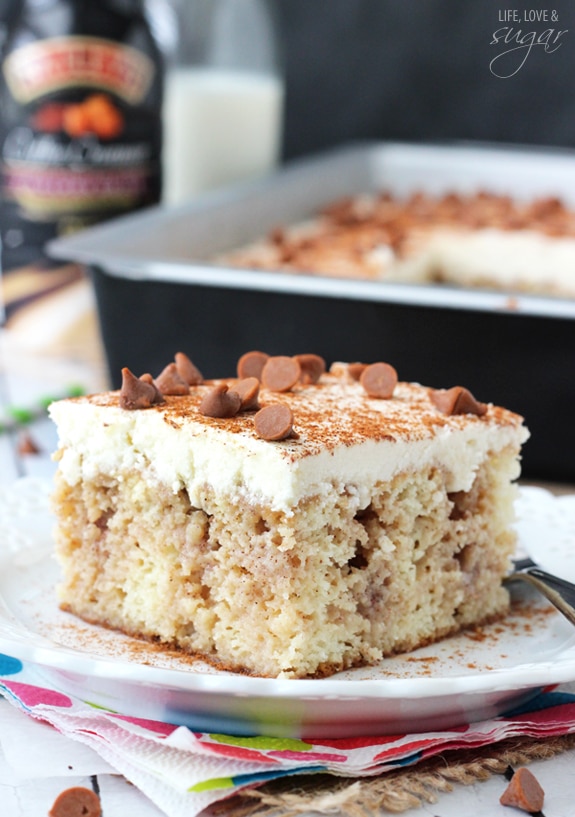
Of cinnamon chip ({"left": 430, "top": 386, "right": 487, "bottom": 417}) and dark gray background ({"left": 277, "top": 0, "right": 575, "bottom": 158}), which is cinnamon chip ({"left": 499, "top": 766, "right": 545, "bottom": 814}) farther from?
dark gray background ({"left": 277, "top": 0, "right": 575, "bottom": 158})

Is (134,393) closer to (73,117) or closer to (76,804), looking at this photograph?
(76,804)

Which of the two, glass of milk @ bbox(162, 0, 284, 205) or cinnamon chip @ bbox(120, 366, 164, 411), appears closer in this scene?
cinnamon chip @ bbox(120, 366, 164, 411)

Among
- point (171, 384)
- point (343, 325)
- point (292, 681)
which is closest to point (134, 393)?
point (171, 384)

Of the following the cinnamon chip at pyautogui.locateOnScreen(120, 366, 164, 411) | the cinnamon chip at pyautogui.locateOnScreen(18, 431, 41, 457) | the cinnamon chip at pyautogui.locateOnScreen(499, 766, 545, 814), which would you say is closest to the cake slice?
the cinnamon chip at pyautogui.locateOnScreen(120, 366, 164, 411)

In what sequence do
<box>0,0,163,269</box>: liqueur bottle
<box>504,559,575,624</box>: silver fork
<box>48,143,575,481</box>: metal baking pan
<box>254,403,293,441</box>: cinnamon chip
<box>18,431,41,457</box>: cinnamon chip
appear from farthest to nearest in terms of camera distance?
<box>0,0,163,269</box>: liqueur bottle
<box>18,431,41,457</box>: cinnamon chip
<box>48,143,575,481</box>: metal baking pan
<box>504,559,575,624</box>: silver fork
<box>254,403,293,441</box>: cinnamon chip

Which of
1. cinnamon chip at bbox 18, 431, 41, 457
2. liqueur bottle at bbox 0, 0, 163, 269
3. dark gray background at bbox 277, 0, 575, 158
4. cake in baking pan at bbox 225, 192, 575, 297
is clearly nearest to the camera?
cinnamon chip at bbox 18, 431, 41, 457

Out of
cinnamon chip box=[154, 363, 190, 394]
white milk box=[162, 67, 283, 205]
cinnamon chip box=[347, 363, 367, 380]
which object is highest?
white milk box=[162, 67, 283, 205]

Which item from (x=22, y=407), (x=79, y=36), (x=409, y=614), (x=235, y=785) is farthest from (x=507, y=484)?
(x=79, y=36)

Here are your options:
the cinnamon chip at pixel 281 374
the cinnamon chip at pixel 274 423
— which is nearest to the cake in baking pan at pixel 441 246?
the cinnamon chip at pixel 281 374
